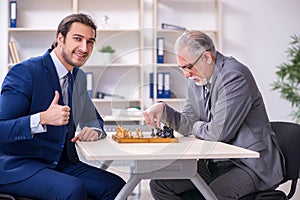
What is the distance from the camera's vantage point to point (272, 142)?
232 cm

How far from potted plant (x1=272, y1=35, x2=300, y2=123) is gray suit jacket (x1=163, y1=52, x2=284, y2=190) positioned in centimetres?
282

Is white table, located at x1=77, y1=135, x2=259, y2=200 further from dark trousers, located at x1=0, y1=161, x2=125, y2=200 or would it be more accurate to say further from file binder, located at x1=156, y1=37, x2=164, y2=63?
file binder, located at x1=156, y1=37, x2=164, y2=63

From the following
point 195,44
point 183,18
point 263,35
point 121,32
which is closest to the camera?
point 195,44

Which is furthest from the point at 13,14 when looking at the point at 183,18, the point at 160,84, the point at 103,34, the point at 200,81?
the point at 200,81

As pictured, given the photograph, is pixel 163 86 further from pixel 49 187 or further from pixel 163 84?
pixel 49 187

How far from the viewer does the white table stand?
1825 millimetres

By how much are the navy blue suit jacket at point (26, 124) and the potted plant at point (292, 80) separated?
3291 millimetres

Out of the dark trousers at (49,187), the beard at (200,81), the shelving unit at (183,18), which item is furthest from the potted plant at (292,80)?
the dark trousers at (49,187)

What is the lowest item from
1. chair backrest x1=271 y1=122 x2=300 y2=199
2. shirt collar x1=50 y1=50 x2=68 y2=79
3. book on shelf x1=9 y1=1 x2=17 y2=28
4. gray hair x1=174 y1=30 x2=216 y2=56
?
chair backrest x1=271 y1=122 x2=300 y2=199

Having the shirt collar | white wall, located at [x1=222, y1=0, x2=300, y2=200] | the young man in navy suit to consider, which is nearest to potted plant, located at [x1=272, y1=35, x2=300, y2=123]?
white wall, located at [x1=222, y1=0, x2=300, y2=200]

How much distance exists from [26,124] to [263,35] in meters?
4.17

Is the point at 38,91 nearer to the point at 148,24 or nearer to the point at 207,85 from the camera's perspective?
the point at 207,85

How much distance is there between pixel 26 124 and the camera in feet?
6.57

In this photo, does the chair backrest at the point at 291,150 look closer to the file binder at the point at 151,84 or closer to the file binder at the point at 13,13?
the file binder at the point at 151,84
